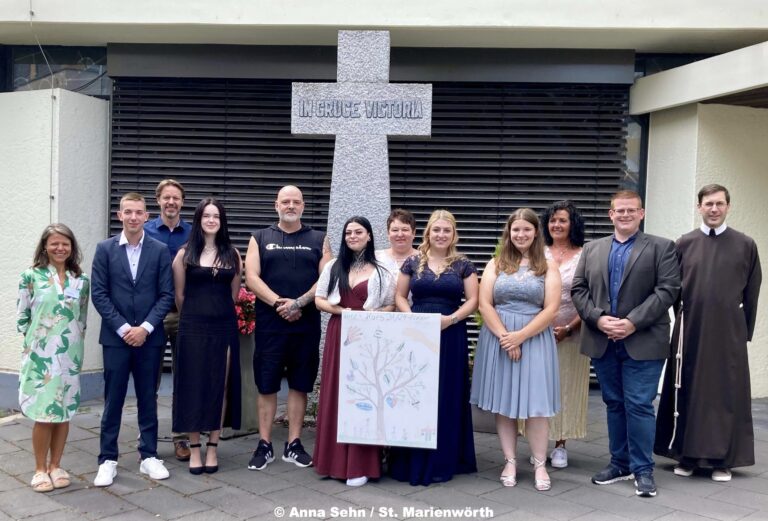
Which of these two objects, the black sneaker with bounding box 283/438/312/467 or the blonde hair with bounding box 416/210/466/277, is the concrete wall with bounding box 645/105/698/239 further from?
the black sneaker with bounding box 283/438/312/467

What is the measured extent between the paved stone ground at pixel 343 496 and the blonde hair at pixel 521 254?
4.75 ft

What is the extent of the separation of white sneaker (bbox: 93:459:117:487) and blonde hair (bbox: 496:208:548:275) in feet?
9.41

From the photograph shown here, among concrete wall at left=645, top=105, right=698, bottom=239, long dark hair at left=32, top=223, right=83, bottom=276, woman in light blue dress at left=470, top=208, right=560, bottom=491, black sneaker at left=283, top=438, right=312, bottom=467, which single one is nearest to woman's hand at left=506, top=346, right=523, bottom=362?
woman in light blue dress at left=470, top=208, right=560, bottom=491

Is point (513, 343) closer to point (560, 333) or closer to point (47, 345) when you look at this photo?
point (560, 333)

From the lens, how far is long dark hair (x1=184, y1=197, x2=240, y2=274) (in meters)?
4.91

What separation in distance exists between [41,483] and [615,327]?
12.5 ft

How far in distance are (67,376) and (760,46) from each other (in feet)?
19.7

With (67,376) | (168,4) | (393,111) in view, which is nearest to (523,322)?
(393,111)

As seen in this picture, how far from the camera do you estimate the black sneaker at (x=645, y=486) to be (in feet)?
15.1

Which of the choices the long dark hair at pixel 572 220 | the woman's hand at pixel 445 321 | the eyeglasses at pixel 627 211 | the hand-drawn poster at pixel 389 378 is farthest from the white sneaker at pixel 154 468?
the eyeglasses at pixel 627 211

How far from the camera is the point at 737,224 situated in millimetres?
7273

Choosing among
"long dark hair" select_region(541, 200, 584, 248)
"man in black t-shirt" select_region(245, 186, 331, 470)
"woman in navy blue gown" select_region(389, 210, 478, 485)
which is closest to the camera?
"woman in navy blue gown" select_region(389, 210, 478, 485)

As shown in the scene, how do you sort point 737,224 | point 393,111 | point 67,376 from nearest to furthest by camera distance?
point 67,376 < point 393,111 < point 737,224

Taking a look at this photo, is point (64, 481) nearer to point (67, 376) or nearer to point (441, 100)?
point (67, 376)
